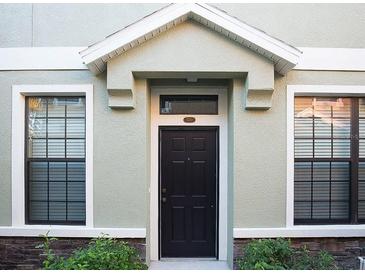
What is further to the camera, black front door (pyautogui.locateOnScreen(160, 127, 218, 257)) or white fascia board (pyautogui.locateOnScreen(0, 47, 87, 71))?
black front door (pyautogui.locateOnScreen(160, 127, 218, 257))

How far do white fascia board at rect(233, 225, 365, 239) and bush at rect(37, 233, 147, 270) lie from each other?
172 centimetres

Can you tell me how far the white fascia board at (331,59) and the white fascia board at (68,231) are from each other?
154 inches

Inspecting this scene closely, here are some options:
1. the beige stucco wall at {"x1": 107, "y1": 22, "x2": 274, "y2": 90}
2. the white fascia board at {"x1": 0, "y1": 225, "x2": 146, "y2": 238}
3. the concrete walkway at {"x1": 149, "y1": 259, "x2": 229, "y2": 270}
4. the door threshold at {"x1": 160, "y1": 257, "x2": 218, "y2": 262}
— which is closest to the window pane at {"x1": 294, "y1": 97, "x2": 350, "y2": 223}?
the beige stucco wall at {"x1": 107, "y1": 22, "x2": 274, "y2": 90}

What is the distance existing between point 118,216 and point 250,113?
9.16ft

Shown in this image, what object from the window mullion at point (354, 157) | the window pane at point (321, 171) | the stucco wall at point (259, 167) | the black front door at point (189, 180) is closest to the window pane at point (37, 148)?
the black front door at point (189, 180)

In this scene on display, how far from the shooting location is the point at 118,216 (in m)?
5.55

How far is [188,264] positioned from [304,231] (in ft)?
6.89

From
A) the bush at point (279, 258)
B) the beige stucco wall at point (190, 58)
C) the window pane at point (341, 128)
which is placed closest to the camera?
the bush at point (279, 258)

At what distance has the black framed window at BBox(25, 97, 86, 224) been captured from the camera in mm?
5852

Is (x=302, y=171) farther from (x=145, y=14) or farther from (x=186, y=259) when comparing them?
(x=145, y=14)

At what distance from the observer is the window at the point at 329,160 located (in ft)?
19.2

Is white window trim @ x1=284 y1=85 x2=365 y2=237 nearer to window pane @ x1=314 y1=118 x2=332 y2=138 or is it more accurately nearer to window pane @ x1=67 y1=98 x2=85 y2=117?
window pane @ x1=314 y1=118 x2=332 y2=138

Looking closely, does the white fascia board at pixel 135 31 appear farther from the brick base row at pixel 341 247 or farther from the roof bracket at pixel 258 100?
the brick base row at pixel 341 247

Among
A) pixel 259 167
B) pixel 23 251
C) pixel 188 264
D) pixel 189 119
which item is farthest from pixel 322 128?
pixel 23 251
